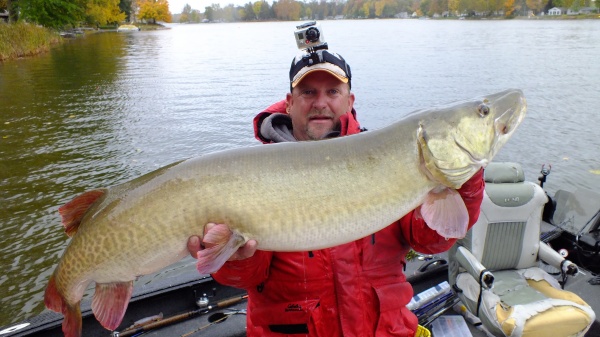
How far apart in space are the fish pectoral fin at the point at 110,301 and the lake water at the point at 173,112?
1.90 metres

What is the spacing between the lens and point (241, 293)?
411cm

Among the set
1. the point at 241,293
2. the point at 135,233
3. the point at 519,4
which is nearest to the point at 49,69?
the point at 241,293

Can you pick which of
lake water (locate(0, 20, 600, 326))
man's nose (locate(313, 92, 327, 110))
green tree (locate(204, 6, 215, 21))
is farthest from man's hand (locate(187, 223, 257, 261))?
green tree (locate(204, 6, 215, 21))

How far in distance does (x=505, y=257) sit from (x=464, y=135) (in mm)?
2775

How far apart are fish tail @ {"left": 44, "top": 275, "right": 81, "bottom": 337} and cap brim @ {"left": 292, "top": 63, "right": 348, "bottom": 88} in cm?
181

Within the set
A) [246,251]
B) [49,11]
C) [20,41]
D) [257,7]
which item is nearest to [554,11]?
[257,7]

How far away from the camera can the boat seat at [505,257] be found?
371 centimetres

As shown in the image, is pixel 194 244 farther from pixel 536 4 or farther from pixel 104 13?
pixel 536 4

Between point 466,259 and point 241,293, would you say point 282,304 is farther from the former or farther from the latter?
point 466,259

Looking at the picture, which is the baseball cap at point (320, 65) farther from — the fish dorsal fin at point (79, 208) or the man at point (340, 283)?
the fish dorsal fin at point (79, 208)

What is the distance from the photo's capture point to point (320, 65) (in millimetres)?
2773

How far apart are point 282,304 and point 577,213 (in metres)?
4.26

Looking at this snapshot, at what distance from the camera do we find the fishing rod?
3.49 metres

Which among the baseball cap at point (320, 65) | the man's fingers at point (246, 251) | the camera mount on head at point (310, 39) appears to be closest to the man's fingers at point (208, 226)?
the man's fingers at point (246, 251)
